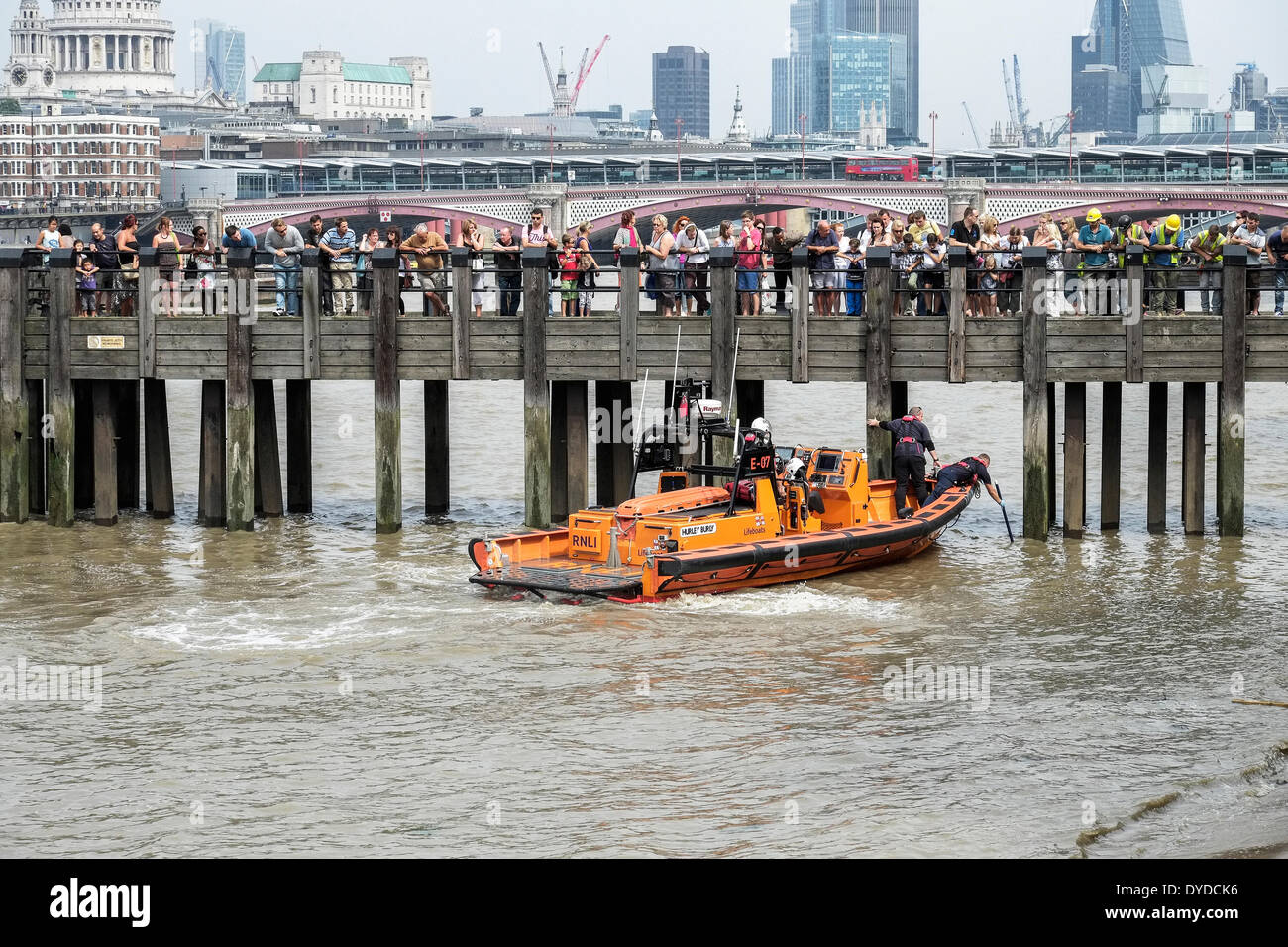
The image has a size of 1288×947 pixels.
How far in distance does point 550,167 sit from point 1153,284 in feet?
462

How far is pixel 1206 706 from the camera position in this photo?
18.1 metres

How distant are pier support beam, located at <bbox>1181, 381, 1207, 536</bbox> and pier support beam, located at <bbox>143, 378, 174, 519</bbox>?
14.5 meters

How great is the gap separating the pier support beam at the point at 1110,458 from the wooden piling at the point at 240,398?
11.8 meters

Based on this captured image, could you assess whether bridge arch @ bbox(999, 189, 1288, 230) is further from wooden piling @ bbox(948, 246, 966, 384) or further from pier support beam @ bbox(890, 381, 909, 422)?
wooden piling @ bbox(948, 246, 966, 384)

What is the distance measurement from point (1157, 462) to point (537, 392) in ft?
28.3

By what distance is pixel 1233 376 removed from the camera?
25.8m

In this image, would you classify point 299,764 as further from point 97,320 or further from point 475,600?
point 97,320

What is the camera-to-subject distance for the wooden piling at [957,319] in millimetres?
25891

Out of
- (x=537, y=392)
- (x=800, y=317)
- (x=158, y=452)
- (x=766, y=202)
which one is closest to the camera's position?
(x=800, y=317)

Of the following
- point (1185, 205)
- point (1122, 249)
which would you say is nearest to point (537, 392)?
point (1122, 249)

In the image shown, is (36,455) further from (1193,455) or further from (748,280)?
(1193,455)

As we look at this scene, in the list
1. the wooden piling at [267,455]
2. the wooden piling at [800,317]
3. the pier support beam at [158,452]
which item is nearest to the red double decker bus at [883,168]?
the wooden piling at [267,455]

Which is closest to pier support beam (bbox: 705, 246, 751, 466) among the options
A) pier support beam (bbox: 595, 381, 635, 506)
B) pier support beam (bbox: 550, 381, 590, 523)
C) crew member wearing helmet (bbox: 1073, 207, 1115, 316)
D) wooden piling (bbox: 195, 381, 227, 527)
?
pier support beam (bbox: 595, 381, 635, 506)
